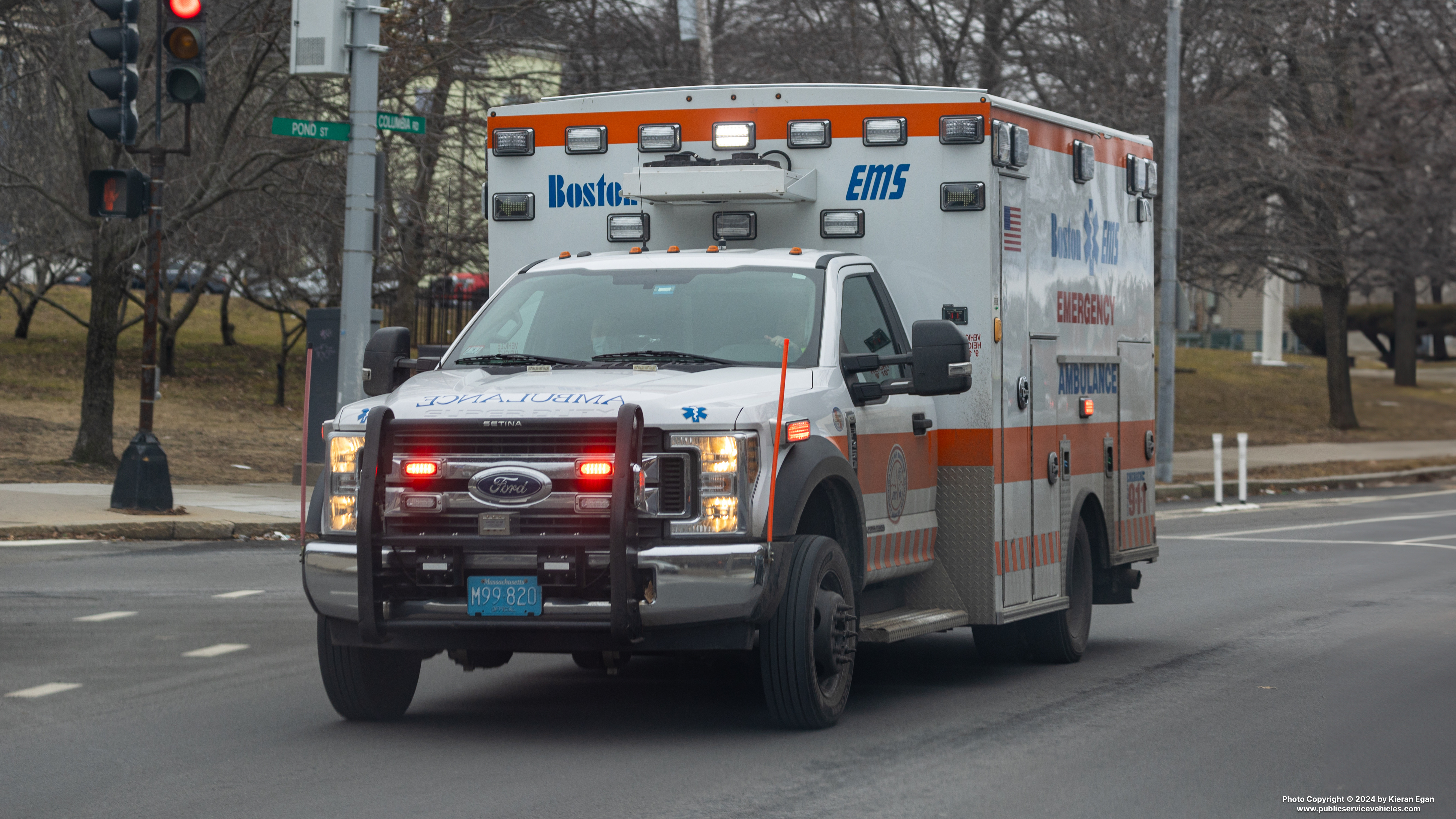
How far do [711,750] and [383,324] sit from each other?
27315 mm

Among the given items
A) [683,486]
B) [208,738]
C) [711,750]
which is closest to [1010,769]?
[711,750]

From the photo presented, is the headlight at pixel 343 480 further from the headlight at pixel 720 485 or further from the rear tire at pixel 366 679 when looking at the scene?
the headlight at pixel 720 485

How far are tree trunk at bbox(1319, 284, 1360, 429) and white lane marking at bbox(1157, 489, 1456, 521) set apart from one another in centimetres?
1102

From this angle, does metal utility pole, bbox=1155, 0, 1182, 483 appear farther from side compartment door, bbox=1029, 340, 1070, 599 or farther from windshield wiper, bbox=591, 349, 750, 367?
windshield wiper, bbox=591, 349, 750, 367

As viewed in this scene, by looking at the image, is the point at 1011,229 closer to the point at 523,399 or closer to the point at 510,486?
the point at 523,399

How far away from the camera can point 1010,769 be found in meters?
7.30

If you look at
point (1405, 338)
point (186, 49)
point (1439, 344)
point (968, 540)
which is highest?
point (1439, 344)

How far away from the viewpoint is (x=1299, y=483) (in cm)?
2792

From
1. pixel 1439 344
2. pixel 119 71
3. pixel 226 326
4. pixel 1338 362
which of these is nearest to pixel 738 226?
pixel 119 71

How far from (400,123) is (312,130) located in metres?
1.13

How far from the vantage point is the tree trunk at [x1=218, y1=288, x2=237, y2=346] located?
38.8 metres

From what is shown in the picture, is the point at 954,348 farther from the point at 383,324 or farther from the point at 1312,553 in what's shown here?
the point at 383,324

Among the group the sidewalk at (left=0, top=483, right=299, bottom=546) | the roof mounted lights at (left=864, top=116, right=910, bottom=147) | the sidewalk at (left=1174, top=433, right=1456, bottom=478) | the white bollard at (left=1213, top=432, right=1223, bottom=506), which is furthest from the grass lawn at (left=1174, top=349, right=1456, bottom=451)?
Result: the roof mounted lights at (left=864, top=116, right=910, bottom=147)

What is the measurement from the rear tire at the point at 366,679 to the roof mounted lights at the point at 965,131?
386 cm
